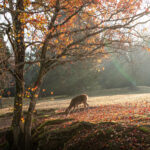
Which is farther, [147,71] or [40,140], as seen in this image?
[147,71]

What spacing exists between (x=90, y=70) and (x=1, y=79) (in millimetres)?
29078

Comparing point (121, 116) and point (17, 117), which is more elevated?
point (17, 117)

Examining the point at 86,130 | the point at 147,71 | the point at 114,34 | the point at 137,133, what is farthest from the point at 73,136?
the point at 147,71

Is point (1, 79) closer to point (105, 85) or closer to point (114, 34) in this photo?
point (114, 34)

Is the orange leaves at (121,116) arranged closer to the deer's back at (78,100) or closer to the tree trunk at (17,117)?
the deer's back at (78,100)

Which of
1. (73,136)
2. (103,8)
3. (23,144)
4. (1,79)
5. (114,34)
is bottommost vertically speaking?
(23,144)

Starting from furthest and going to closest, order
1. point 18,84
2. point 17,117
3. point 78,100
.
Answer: point 78,100 → point 17,117 → point 18,84

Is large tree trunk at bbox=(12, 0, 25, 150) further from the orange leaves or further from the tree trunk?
the orange leaves

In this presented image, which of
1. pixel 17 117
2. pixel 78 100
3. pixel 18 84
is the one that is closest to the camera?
pixel 18 84

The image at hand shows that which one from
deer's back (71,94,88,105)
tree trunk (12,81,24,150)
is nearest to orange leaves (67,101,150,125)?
deer's back (71,94,88,105)

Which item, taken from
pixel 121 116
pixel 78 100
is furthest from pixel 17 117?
pixel 78 100

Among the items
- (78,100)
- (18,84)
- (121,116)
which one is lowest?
(121,116)

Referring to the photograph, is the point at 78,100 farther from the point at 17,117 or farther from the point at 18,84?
the point at 18,84

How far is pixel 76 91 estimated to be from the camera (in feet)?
126
